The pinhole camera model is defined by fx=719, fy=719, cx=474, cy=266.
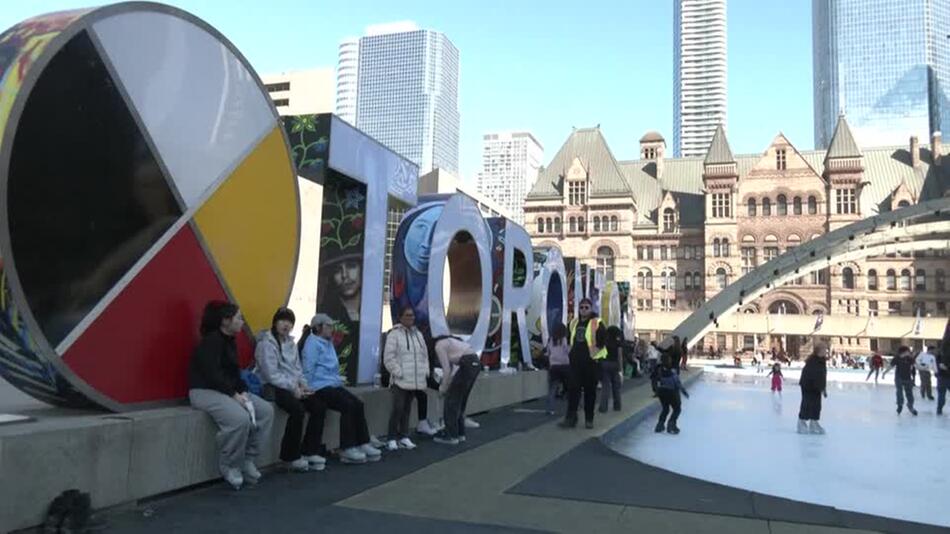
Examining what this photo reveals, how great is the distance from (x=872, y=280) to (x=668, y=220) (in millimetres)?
19050

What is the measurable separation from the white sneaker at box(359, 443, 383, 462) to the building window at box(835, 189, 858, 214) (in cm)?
6695

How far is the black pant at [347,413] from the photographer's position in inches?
247

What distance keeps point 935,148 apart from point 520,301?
75.3m

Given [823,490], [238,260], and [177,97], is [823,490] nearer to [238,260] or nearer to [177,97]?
[238,260]

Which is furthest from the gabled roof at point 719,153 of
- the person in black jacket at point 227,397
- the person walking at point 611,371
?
the person in black jacket at point 227,397

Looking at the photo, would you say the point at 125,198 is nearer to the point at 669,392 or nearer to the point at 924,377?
the point at 669,392

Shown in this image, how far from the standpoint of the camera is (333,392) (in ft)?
20.6

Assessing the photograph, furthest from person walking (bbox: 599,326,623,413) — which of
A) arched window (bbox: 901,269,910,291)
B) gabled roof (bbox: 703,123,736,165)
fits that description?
arched window (bbox: 901,269,910,291)

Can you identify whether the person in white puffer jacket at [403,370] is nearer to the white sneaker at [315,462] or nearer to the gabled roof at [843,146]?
the white sneaker at [315,462]

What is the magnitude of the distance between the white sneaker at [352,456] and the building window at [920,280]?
2765 inches

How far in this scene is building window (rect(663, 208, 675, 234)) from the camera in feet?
238

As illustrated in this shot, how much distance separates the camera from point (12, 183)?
414cm

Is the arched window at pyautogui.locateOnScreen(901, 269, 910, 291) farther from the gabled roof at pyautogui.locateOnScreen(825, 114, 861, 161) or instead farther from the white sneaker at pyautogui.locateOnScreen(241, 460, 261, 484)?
the white sneaker at pyautogui.locateOnScreen(241, 460, 261, 484)

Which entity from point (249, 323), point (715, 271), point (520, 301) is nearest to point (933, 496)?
point (249, 323)
